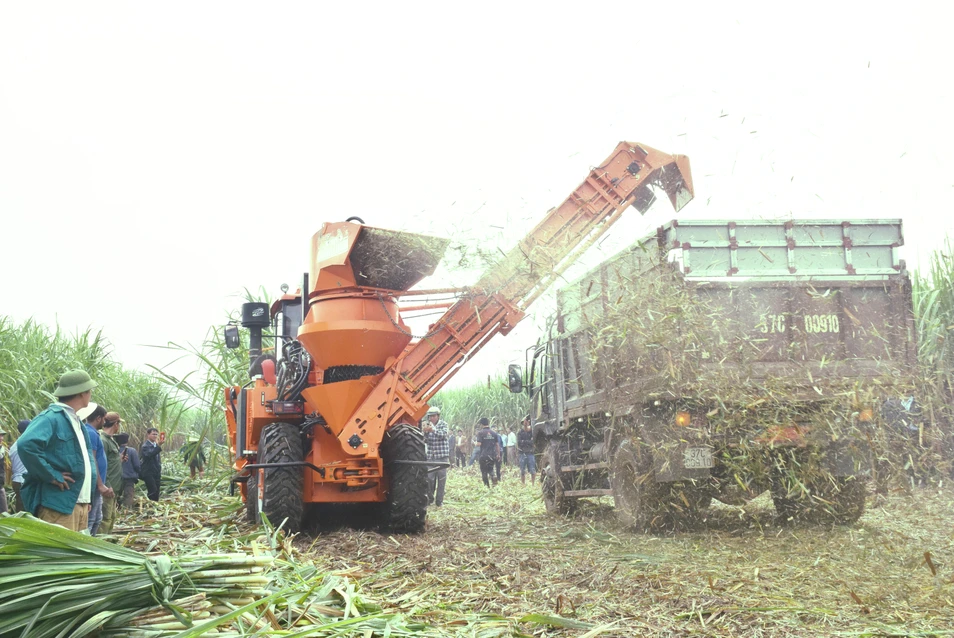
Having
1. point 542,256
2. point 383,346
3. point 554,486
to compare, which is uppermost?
point 542,256

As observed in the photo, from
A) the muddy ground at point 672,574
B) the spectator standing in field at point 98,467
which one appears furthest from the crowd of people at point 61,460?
the muddy ground at point 672,574

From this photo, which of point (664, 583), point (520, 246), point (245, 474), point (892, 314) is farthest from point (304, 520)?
point (892, 314)

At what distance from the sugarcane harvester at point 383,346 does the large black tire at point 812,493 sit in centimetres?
274

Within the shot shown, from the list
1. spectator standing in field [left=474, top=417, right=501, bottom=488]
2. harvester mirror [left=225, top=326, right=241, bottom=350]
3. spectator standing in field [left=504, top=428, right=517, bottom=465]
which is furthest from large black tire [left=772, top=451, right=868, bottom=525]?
spectator standing in field [left=504, top=428, right=517, bottom=465]

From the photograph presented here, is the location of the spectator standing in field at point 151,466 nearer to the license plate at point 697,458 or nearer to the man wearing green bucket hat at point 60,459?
the man wearing green bucket hat at point 60,459

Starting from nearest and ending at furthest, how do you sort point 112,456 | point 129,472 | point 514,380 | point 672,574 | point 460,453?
point 672,574 → point 112,456 → point 129,472 → point 514,380 → point 460,453

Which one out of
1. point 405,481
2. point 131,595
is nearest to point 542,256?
point 405,481

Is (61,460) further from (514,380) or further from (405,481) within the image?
(514,380)

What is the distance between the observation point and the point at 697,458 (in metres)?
7.21

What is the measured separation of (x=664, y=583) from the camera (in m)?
5.59

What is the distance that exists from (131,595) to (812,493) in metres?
5.89

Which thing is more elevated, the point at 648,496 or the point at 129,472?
the point at 129,472

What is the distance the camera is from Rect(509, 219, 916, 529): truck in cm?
710

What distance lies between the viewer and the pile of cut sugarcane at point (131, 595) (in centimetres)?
327
